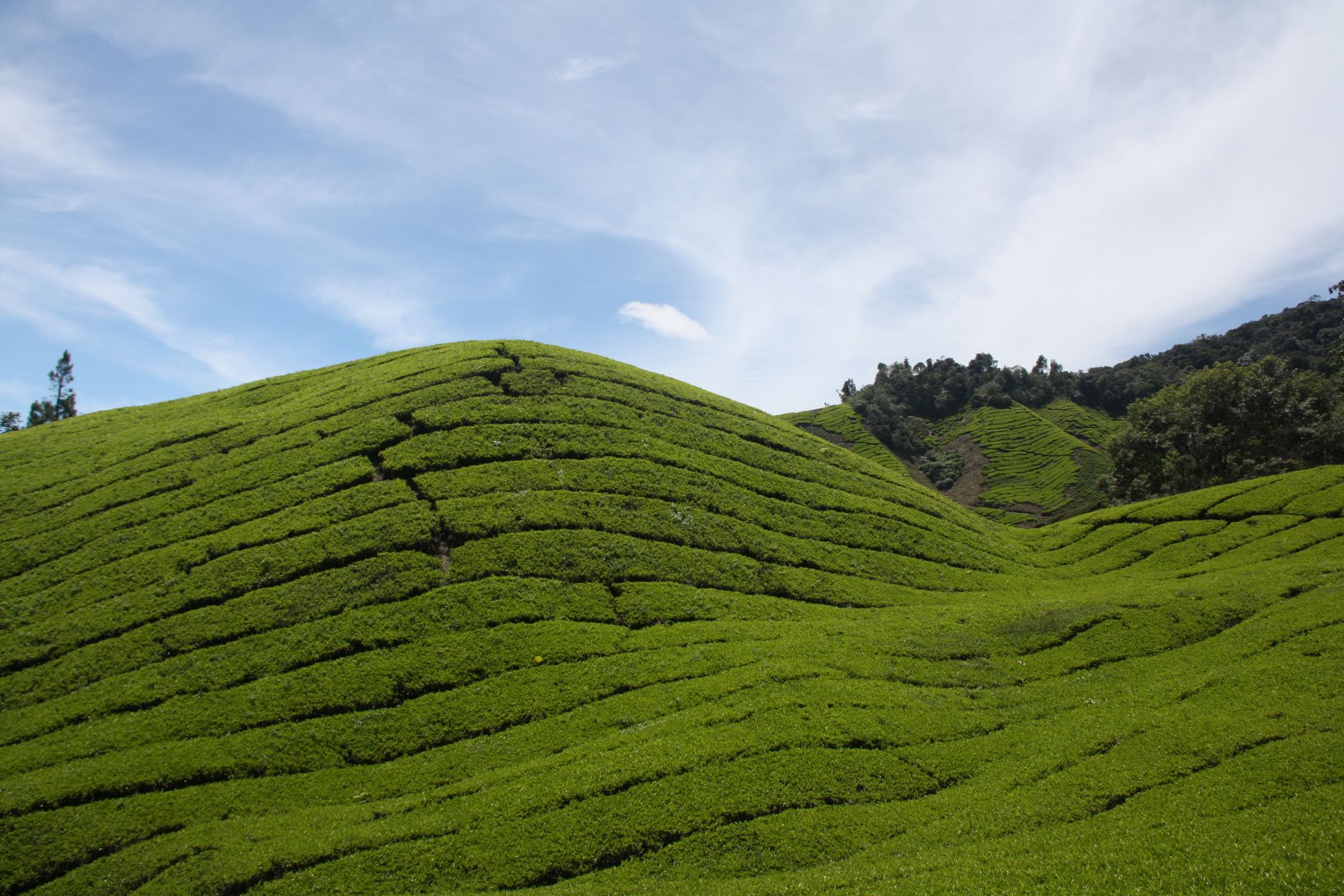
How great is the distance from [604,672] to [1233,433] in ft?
224

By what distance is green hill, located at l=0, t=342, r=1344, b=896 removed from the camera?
51.4 ft

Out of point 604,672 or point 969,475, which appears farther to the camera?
point 969,475

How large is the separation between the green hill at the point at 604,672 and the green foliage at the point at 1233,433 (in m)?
17.0

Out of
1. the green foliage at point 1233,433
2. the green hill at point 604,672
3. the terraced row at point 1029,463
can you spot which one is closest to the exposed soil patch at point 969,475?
the terraced row at point 1029,463

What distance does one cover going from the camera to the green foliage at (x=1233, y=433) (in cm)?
5772

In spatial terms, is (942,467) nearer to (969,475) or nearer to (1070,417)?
(969,475)

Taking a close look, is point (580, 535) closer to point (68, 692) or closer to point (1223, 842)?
point (68, 692)

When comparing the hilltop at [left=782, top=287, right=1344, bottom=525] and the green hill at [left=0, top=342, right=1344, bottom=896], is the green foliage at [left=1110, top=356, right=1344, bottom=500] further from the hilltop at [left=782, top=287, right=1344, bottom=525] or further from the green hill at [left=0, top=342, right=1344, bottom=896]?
the green hill at [left=0, top=342, right=1344, bottom=896]

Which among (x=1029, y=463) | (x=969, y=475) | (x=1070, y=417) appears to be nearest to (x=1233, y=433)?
(x=1029, y=463)

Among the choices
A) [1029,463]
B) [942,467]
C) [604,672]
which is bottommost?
[604,672]

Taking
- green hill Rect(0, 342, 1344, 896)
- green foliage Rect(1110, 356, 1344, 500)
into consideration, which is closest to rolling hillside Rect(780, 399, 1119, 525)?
green foliage Rect(1110, 356, 1344, 500)

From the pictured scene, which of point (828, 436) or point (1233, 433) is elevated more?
point (828, 436)

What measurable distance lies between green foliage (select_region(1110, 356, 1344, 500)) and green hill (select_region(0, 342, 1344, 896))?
17017 mm

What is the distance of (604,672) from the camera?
80.2 ft
